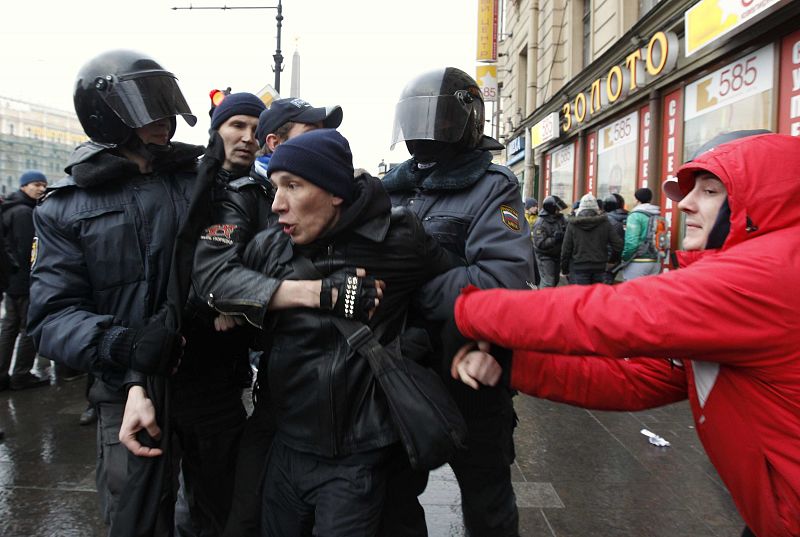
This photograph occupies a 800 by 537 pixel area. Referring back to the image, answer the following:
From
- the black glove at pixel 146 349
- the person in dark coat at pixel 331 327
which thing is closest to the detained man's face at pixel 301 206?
the person in dark coat at pixel 331 327

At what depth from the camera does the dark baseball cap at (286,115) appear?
100 inches

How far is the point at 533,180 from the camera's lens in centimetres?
2097

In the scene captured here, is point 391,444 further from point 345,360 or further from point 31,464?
point 31,464

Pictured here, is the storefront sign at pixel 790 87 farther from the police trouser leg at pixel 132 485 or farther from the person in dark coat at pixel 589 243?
the police trouser leg at pixel 132 485

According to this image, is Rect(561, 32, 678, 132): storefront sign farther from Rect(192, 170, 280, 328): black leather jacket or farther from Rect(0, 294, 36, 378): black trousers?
Rect(0, 294, 36, 378): black trousers

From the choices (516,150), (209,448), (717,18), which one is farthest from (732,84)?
(516,150)

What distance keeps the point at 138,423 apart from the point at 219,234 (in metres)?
0.69

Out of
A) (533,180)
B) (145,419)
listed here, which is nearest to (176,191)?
(145,419)

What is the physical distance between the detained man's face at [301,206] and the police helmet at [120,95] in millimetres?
714

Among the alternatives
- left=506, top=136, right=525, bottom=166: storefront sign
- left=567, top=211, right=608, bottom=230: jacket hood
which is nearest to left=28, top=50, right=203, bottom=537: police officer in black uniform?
left=567, top=211, right=608, bottom=230: jacket hood

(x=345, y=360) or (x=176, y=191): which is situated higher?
(x=176, y=191)

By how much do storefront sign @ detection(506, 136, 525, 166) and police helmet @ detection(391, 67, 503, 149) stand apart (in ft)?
68.3

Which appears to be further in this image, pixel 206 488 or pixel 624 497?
pixel 624 497

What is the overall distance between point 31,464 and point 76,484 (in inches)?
21.5
